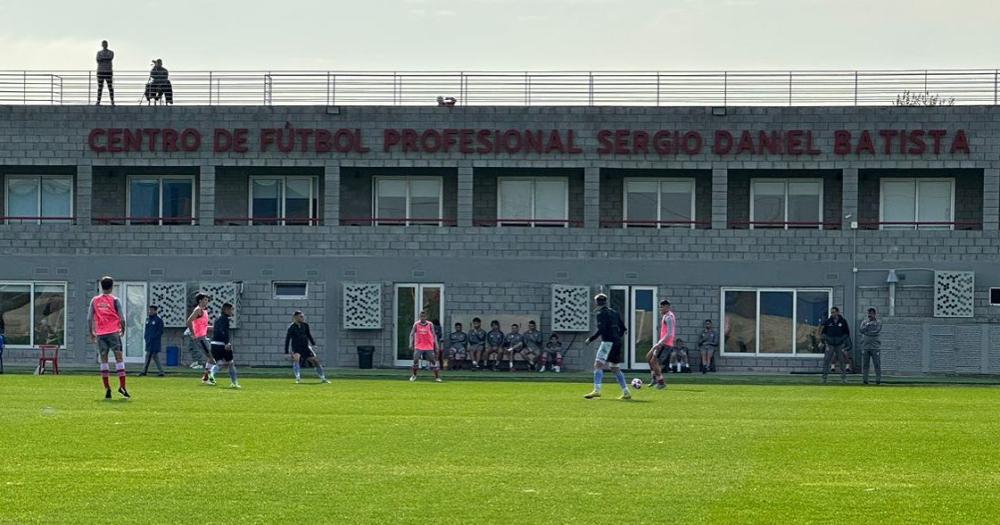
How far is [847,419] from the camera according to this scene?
74.9ft

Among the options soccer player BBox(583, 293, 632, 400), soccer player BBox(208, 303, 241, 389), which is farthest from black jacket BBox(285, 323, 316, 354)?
soccer player BBox(583, 293, 632, 400)

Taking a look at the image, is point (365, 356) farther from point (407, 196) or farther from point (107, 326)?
point (107, 326)

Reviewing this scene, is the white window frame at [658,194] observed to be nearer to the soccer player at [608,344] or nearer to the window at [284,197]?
the window at [284,197]

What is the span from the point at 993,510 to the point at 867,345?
25.1 meters

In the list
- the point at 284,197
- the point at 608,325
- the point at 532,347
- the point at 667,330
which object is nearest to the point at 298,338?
the point at 667,330

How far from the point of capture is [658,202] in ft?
154

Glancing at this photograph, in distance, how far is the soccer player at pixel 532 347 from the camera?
1751 inches

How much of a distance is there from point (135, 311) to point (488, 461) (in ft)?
104

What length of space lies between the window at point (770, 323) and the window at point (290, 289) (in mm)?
11599

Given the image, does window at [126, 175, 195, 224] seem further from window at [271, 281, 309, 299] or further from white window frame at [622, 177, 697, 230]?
white window frame at [622, 177, 697, 230]

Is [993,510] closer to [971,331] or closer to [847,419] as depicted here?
[847,419]

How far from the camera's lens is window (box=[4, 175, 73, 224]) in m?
47.8

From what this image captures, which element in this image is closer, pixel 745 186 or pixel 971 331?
pixel 971 331

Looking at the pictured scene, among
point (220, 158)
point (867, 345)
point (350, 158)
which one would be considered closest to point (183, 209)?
point (220, 158)
